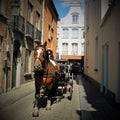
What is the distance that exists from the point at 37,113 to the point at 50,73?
142cm

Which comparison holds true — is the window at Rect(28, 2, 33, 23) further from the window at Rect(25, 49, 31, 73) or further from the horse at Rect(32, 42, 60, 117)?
the horse at Rect(32, 42, 60, 117)

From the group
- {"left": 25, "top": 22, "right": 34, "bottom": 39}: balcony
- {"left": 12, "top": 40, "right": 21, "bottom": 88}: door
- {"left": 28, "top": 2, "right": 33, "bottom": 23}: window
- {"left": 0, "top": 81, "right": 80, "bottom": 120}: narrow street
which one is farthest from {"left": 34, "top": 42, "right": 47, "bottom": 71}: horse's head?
{"left": 28, "top": 2, "right": 33, "bottom": 23}: window

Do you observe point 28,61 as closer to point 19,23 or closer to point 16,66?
point 16,66

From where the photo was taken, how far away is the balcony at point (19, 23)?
13426 mm

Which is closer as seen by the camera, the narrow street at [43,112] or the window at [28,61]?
the narrow street at [43,112]

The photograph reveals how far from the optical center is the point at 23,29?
1512cm

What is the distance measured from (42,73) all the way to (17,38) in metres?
6.69

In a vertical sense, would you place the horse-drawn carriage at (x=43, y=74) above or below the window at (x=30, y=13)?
below

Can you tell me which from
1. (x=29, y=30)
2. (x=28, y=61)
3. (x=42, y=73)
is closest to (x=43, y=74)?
(x=42, y=73)

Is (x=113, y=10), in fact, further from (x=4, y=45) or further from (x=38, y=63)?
(x=4, y=45)

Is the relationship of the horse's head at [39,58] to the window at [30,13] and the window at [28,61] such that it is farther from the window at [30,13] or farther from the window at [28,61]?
the window at [30,13]

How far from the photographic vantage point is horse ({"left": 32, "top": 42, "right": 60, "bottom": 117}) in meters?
7.18

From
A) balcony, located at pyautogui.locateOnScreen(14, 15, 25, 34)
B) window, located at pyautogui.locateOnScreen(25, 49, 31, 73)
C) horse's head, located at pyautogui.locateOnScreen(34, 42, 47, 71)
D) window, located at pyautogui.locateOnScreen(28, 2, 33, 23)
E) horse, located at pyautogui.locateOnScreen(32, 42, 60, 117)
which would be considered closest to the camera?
horse's head, located at pyautogui.locateOnScreen(34, 42, 47, 71)

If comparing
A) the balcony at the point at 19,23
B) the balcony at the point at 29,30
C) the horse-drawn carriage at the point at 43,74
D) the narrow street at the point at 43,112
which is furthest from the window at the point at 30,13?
the horse-drawn carriage at the point at 43,74
